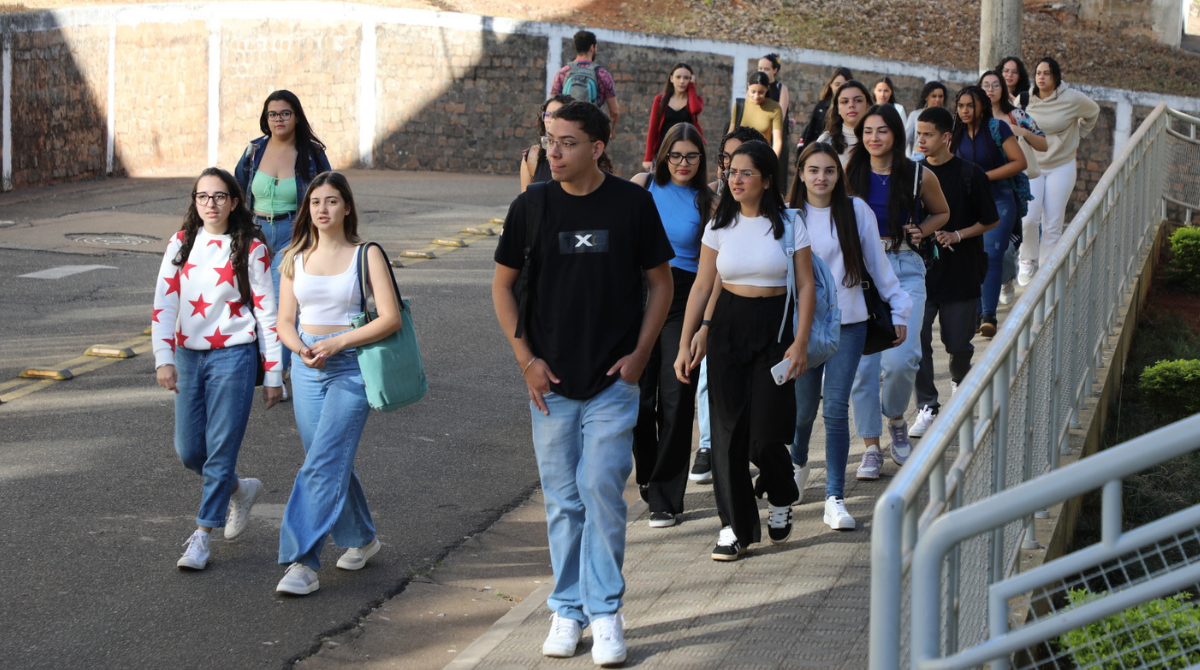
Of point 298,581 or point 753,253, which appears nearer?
point 298,581

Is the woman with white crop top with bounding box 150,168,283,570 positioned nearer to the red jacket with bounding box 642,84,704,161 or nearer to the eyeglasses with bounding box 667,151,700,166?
the eyeglasses with bounding box 667,151,700,166

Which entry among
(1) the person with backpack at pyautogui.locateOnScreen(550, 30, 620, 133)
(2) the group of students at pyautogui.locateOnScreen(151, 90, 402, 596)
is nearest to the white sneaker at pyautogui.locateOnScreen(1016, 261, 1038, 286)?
(1) the person with backpack at pyautogui.locateOnScreen(550, 30, 620, 133)

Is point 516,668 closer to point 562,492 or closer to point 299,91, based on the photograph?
point 562,492

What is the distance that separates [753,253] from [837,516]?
4.52 feet

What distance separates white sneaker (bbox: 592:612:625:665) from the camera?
4.64 meters

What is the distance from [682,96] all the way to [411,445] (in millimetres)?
6054

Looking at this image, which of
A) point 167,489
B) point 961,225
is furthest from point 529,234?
point 961,225

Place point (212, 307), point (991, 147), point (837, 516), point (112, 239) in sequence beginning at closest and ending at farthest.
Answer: point (212, 307) < point (837, 516) < point (991, 147) < point (112, 239)

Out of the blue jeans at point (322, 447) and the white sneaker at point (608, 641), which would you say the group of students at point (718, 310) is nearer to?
the white sneaker at point (608, 641)

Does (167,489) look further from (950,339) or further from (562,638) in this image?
(950,339)

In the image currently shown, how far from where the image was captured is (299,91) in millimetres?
25766

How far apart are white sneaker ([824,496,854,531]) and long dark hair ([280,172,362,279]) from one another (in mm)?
2519

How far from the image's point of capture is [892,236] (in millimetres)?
7016

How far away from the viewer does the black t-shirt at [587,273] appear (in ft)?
15.6
